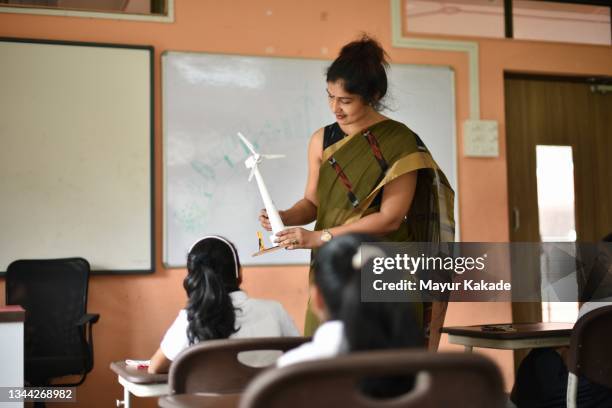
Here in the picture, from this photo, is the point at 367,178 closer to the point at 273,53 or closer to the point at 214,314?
the point at 214,314

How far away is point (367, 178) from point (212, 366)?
108cm

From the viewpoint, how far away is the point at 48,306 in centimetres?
425

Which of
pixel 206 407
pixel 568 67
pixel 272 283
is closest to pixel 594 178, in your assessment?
pixel 568 67

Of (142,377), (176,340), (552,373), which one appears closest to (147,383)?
(142,377)

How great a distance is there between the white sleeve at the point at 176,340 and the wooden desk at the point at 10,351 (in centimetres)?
73

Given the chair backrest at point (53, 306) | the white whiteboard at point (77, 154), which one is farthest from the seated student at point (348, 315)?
the white whiteboard at point (77, 154)

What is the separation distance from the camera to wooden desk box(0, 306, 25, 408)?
110 inches

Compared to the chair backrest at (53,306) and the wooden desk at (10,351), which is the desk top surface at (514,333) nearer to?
the wooden desk at (10,351)

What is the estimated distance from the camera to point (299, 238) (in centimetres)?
254

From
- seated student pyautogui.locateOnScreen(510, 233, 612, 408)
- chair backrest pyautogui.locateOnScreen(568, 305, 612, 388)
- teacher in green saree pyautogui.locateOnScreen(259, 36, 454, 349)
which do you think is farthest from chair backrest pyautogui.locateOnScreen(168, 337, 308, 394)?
seated student pyautogui.locateOnScreen(510, 233, 612, 408)

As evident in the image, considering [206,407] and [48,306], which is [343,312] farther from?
[48,306]

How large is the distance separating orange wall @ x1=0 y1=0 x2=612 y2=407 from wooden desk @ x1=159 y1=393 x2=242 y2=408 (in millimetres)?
2875

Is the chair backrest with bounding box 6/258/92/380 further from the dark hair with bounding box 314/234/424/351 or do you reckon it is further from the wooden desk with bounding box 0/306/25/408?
the dark hair with bounding box 314/234/424/351

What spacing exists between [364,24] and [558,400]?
111 inches
